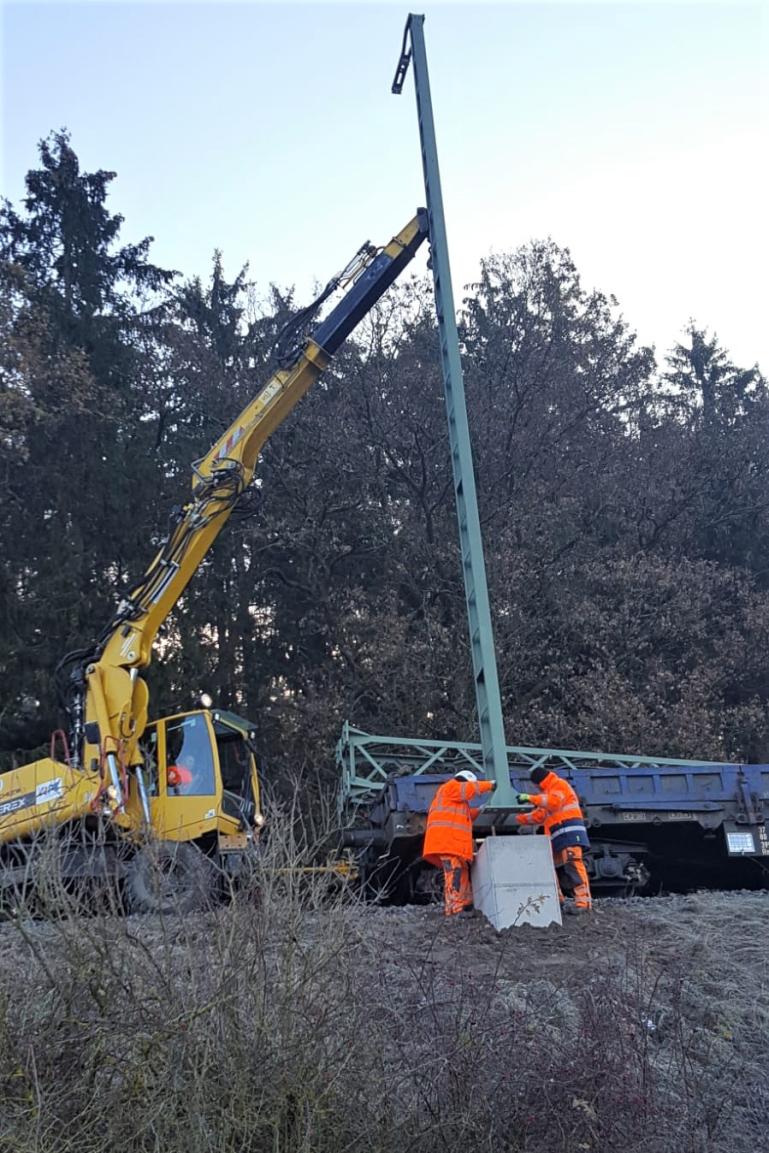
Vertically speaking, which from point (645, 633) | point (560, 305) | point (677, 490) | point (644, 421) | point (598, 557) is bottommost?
point (645, 633)

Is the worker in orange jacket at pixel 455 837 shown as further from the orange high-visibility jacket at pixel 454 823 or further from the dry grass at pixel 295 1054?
the dry grass at pixel 295 1054

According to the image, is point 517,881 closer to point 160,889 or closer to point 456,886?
point 456,886

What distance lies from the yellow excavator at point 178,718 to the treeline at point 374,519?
602cm

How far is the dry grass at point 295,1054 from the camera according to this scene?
14.3ft

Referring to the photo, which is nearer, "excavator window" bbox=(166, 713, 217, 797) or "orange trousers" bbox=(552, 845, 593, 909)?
"orange trousers" bbox=(552, 845, 593, 909)

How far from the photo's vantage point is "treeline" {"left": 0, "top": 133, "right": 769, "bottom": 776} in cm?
1984

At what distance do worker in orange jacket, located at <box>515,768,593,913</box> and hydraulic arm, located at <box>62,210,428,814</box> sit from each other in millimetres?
4025

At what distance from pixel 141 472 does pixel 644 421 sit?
12.2 meters

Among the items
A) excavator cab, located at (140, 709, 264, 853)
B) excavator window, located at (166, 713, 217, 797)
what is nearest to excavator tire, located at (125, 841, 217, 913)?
excavator cab, located at (140, 709, 264, 853)

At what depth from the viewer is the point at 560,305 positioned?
77.8 ft

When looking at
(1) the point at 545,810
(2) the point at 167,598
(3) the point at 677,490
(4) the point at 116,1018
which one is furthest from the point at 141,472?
(4) the point at 116,1018

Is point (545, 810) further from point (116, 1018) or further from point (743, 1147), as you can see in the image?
point (116, 1018)

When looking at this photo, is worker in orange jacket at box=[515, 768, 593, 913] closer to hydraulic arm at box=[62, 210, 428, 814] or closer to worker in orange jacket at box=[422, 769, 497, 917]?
worker in orange jacket at box=[422, 769, 497, 917]

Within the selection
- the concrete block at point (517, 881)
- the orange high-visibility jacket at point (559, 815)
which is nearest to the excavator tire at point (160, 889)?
the concrete block at point (517, 881)
